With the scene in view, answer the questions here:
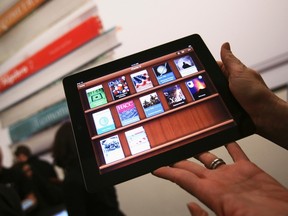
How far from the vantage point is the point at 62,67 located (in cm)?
205

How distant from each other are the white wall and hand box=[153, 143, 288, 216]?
0.33 m

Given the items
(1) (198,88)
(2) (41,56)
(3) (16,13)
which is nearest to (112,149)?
(1) (198,88)

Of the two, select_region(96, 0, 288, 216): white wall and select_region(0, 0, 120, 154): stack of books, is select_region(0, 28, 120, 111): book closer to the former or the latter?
select_region(0, 0, 120, 154): stack of books

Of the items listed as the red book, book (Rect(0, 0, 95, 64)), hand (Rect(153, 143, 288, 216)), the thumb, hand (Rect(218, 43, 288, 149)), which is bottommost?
hand (Rect(153, 143, 288, 216))

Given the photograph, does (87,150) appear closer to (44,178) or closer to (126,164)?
(126,164)

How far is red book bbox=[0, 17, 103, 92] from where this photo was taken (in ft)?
6.12

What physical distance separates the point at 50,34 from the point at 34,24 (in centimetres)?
24

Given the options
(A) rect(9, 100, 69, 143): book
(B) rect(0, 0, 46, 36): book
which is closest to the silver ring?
(A) rect(9, 100, 69, 143): book

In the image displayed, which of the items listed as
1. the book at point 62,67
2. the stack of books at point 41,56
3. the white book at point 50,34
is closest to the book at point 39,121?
the stack of books at point 41,56

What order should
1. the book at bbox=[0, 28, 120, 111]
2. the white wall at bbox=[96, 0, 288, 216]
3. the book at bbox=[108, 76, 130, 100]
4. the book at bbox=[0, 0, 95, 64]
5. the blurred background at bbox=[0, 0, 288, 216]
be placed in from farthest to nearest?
1. the book at bbox=[0, 0, 95, 64]
2. the book at bbox=[0, 28, 120, 111]
3. the blurred background at bbox=[0, 0, 288, 216]
4. the white wall at bbox=[96, 0, 288, 216]
5. the book at bbox=[108, 76, 130, 100]

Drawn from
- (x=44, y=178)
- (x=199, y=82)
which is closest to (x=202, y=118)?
(x=199, y=82)

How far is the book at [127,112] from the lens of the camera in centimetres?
65

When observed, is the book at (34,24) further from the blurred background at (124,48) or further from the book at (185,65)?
the book at (185,65)

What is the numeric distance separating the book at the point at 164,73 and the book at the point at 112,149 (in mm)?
208
